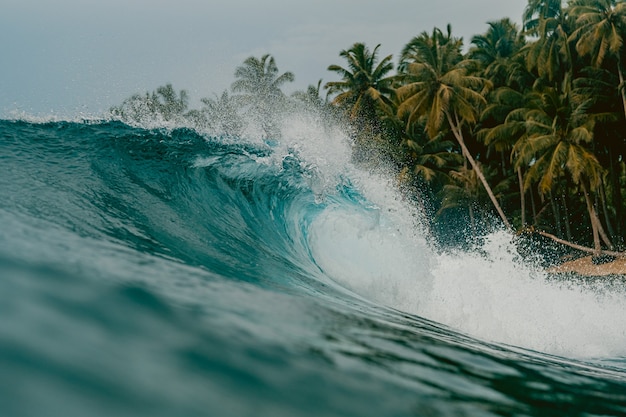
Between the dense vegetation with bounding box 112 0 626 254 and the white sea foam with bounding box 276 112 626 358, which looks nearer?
the white sea foam with bounding box 276 112 626 358

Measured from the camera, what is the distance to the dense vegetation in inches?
842

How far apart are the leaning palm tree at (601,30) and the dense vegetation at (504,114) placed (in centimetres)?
4

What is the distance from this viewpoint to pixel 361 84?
29500mm

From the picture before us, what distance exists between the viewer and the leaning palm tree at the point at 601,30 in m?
21.0


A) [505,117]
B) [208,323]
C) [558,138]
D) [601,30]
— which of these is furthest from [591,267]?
[208,323]

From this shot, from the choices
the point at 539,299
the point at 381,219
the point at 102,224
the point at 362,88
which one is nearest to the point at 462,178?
the point at 362,88

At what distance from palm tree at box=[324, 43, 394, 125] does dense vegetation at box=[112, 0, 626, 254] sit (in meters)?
0.06

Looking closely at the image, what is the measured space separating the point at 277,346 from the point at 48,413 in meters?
0.77

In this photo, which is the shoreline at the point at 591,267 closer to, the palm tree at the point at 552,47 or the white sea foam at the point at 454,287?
the palm tree at the point at 552,47

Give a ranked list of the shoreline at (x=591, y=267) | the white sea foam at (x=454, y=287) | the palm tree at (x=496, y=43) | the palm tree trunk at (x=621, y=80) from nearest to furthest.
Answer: the white sea foam at (x=454, y=287), the shoreline at (x=591, y=267), the palm tree trunk at (x=621, y=80), the palm tree at (x=496, y=43)

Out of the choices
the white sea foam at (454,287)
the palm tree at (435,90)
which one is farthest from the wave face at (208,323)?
the palm tree at (435,90)

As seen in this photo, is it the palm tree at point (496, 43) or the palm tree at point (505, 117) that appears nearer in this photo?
the palm tree at point (505, 117)

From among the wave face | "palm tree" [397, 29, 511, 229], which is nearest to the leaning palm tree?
"palm tree" [397, 29, 511, 229]

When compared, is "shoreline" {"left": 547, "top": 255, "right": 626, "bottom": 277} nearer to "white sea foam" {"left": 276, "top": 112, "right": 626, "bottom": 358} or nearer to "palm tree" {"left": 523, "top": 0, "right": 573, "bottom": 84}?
"palm tree" {"left": 523, "top": 0, "right": 573, "bottom": 84}
